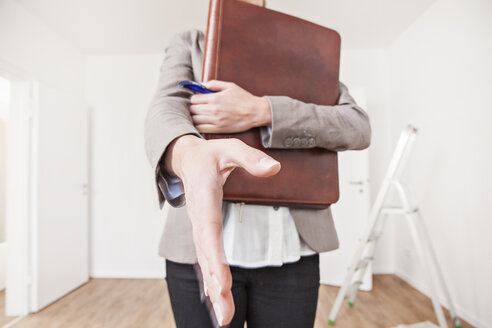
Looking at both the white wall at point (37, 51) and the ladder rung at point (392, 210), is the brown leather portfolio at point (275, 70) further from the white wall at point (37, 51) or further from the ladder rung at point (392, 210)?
the white wall at point (37, 51)

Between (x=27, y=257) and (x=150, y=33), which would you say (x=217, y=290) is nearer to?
(x=27, y=257)

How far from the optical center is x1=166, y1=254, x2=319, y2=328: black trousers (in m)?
0.53

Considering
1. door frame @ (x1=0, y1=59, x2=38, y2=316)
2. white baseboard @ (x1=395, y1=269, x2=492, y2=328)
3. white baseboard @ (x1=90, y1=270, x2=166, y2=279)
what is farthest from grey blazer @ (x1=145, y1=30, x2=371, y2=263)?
white baseboard @ (x1=90, y1=270, x2=166, y2=279)

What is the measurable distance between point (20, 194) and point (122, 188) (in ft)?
3.56

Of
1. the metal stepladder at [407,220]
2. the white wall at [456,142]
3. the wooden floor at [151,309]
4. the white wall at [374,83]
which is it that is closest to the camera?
the metal stepladder at [407,220]

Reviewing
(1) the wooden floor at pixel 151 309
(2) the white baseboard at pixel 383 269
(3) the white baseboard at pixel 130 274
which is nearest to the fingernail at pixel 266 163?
(1) the wooden floor at pixel 151 309

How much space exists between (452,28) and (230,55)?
281cm

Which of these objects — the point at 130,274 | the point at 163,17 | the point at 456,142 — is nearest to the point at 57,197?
the point at 130,274

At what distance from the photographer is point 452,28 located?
94.7 inches

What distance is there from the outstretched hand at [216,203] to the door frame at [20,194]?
2991 mm

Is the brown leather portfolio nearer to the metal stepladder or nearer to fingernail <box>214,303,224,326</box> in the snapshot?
fingernail <box>214,303,224,326</box>

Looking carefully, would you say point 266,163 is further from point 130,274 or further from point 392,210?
point 130,274

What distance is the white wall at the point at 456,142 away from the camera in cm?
206

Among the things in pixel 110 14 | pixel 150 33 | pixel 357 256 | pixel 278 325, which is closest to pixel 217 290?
pixel 278 325
